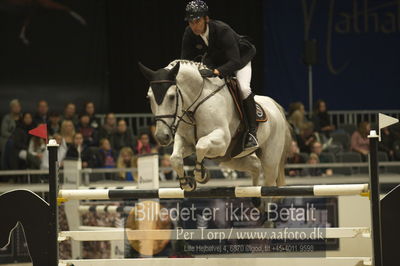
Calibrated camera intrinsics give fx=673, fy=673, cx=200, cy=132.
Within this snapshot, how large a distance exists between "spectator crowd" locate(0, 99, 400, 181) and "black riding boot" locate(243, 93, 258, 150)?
2.26 metres

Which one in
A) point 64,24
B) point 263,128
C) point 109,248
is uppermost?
point 64,24

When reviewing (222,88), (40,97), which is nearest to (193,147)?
(222,88)

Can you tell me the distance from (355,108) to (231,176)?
14.0 ft

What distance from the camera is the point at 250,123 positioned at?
16.8ft

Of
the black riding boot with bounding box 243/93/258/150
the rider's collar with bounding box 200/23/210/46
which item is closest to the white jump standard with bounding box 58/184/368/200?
the black riding boot with bounding box 243/93/258/150

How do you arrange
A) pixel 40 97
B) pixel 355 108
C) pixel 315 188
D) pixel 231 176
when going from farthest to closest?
pixel 355 108
pixel 40 97
pixel 231 176
pixel 315 188

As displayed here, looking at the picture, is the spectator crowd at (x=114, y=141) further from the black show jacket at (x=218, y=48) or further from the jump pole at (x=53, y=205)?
the jump pole at (x=53, y=205)

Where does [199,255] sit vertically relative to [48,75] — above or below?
below

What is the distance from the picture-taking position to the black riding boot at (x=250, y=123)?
511cm

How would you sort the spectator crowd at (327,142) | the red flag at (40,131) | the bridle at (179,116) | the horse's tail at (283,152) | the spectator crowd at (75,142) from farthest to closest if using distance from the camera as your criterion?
the spectator crowd at (327,142)
the spectator crowd at (75,142)
the horse's tail at (283,152)
the bridle at (179,116)
the red flag at (40,131)

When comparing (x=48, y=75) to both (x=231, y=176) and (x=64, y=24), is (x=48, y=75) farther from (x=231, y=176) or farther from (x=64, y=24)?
(x=231, y=176)

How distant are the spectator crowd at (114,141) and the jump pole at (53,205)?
10.6 ft

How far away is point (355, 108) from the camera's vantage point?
11305 mm

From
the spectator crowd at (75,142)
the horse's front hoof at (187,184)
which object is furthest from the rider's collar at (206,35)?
the spectator crowd at (75,142)
